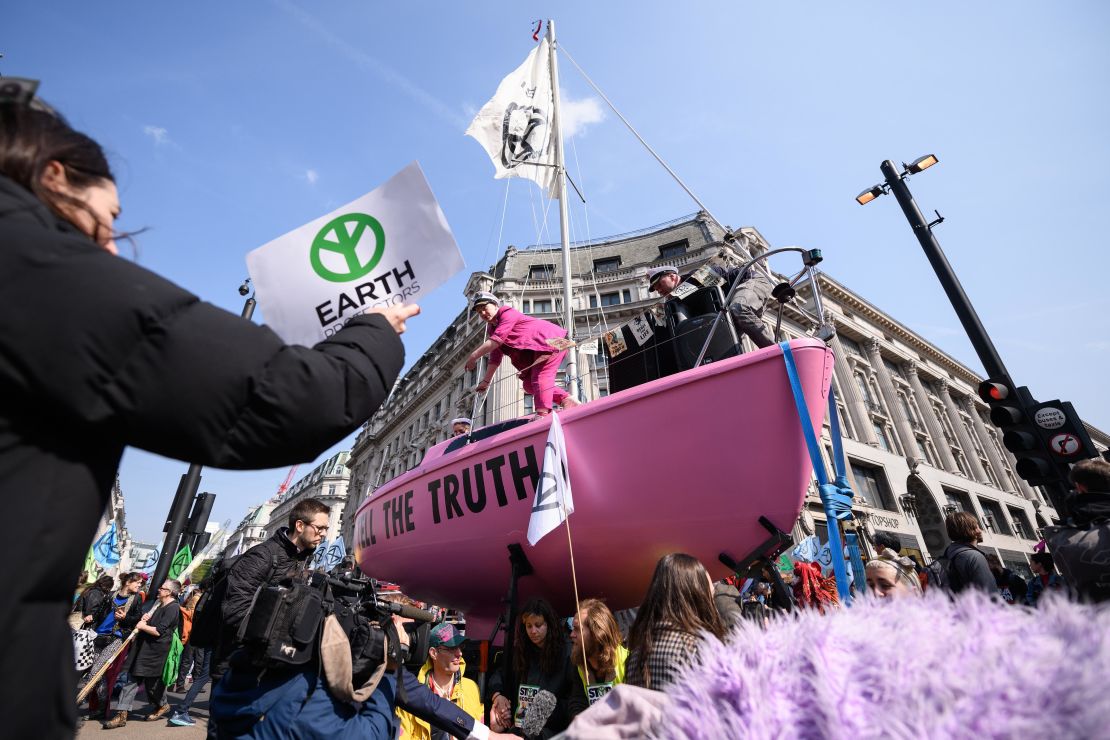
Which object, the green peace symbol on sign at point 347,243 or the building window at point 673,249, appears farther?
the building window at point 673,249

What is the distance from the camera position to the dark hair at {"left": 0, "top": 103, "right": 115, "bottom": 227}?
2.64ft

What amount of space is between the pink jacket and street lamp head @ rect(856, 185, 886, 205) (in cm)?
633

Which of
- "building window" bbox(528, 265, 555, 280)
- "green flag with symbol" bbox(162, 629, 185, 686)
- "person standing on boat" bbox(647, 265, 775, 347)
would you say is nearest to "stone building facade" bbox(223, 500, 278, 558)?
"building window" bbox(528, 265, 555, 280)

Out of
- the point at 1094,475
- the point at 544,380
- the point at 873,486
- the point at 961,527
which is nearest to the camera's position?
the point at 1094,475

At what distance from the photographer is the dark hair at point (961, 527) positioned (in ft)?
12.3

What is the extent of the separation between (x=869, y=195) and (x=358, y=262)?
8739mm

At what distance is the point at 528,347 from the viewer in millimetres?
4719

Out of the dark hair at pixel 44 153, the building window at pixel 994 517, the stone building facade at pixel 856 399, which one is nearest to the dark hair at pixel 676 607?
the dark hair at pixel 44 153

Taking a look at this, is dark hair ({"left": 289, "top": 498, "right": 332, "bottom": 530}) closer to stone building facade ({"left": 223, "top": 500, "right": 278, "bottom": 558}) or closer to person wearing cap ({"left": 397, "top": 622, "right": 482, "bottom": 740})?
person wearing cap ({"left": 397, "top": 622, "right": 482, "bottom": 740})

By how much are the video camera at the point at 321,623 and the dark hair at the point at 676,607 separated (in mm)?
1183

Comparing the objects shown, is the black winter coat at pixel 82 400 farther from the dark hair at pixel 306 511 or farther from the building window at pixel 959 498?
the building window at pixel 959 498

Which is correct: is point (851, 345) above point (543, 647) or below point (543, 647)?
above

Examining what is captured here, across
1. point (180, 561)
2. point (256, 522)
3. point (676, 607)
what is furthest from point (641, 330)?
point (256, 522)

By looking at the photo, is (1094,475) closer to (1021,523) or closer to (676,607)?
(676,607)
